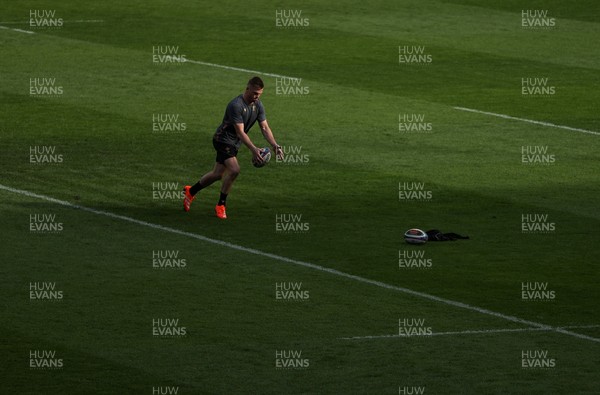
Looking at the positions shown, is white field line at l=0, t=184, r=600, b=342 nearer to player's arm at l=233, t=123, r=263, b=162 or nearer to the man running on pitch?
the man running on pitch

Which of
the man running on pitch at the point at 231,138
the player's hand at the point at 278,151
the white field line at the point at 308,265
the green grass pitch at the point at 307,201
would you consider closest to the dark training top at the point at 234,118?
the man running on pitch at the point at 231,138

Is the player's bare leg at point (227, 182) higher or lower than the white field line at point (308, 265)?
A: higher

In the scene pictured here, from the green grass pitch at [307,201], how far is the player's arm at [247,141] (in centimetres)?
97

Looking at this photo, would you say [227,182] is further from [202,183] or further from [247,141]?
[247,141]

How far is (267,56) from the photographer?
33.7m

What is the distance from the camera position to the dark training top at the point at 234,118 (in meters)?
21.8

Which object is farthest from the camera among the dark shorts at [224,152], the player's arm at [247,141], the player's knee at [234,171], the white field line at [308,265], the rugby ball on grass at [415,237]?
the dark shorts at [224,152]

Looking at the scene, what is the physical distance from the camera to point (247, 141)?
2136 centimetres

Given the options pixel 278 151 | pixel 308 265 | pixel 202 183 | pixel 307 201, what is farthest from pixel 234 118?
pixel 308 265

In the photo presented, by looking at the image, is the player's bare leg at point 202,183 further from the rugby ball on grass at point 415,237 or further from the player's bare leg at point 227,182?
the rugby ball on grass at point 415,237

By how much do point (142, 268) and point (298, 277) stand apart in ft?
6.84

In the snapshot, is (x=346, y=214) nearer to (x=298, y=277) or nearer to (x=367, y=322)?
(x=298, y=277)

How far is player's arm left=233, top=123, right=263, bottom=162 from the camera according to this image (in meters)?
21.2

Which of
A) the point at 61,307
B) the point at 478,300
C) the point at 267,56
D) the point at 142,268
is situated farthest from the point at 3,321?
the point at 267,56
